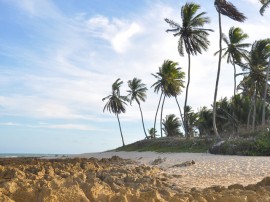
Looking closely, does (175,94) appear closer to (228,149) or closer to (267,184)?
(228,149)

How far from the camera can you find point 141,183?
8.16 m

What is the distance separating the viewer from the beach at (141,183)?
4609mm

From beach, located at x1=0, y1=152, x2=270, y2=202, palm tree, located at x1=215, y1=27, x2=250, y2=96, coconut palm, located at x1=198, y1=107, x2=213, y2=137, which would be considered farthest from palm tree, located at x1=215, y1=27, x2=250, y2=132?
beach, located at x1=0, y1=152, x2=270, y2=202

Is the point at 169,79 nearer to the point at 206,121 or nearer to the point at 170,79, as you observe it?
the point at 170,79

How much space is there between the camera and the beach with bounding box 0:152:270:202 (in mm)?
4609

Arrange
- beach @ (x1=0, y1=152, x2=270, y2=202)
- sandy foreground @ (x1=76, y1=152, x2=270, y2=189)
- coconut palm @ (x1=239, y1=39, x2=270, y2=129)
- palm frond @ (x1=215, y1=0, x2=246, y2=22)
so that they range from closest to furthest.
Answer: beach @ (x1=0, y1=152, x2=270, y2=202), sandy foreground @ (x1=76, y1=152, x2=270, y2=189), palm frond @ (x1=215, y1=0, x2=246, y2=22), coconut palm @ (x1=239, y1=39, x2=270, y2=129)

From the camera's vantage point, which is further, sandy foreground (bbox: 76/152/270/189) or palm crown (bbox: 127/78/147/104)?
palm crown (bbox: 127/78/147/104)

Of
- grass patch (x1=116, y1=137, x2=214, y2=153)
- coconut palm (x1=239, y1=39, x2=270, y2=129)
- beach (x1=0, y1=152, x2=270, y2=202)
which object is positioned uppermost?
coconut palm (x1=239, y1=39, x2=270, y2=129)

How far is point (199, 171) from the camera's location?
1265 centimetres

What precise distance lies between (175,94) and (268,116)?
10173mm

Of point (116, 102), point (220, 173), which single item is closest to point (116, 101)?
point (116, 102)

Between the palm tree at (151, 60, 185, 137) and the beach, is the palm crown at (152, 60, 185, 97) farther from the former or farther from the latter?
the beach

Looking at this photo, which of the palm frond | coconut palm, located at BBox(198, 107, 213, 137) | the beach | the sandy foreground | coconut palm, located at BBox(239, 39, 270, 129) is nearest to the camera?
the beach

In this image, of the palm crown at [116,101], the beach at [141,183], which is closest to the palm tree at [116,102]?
the palm crown at [116,101]
